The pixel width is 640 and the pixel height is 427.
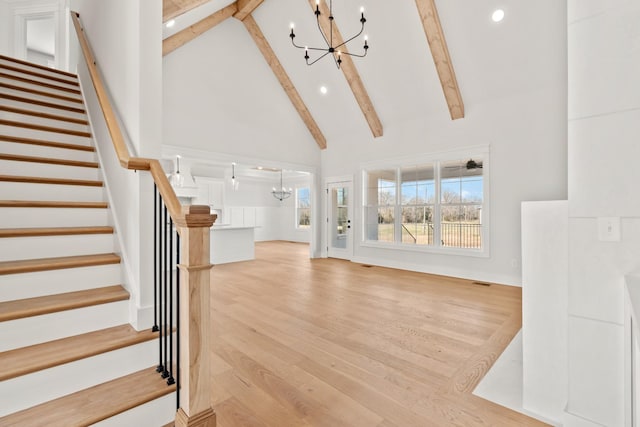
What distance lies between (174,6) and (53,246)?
11.5ft

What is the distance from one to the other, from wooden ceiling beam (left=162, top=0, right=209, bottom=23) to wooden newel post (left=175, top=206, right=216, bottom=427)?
3.92 metres

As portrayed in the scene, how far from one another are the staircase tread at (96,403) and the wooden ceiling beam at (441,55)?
5.21 m

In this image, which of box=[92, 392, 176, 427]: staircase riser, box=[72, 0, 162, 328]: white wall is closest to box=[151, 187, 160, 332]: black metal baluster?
box=[72, 0, 162, 328]: white wall

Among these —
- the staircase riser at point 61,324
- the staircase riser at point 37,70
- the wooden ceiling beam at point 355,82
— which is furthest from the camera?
the wooden ceiling beam at point 355,82

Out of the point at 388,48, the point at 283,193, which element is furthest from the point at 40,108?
the point at 283,193

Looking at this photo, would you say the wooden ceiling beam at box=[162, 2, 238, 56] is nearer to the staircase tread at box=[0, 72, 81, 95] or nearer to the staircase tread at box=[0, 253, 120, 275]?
the staircase tread at box=[0, 72, 81, 95]

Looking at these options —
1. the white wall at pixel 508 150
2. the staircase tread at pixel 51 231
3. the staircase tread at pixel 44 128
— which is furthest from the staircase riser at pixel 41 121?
the white wall at pixel 508 150

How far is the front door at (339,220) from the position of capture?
23.8 feet

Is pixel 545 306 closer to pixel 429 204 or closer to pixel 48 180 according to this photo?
pixel 48 180

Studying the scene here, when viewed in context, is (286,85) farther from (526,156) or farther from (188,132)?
(526,156)

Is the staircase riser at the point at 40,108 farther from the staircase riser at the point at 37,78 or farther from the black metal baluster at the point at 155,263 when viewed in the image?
the black metal baluster at the point at 155,263

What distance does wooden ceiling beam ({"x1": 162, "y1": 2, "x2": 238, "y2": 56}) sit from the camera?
197 inches

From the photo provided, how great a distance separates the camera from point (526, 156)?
4617mm

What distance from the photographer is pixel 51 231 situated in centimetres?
198
